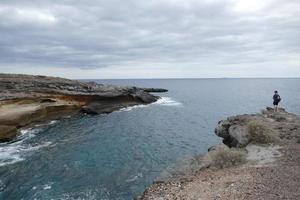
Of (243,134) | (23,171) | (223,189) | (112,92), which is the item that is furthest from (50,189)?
(112,92)

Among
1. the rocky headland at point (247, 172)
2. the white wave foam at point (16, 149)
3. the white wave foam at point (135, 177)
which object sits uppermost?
the rocky headland at point (247, 172)

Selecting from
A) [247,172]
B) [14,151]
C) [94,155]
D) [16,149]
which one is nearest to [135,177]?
[94,155]

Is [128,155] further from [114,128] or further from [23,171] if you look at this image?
[114,128]

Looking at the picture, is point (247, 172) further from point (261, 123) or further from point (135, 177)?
point (135, 177)

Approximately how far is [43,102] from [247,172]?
3474cm

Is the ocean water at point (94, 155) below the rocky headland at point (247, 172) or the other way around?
below

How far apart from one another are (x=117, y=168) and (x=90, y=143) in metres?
9.23

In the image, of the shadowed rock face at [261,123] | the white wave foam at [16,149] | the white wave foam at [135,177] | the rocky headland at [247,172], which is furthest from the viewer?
the white wave foam at [16,149]

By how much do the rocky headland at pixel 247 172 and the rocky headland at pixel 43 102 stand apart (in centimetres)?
2302

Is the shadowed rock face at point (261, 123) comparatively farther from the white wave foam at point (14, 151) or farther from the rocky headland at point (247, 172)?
the white wave foam at point (14, 151)

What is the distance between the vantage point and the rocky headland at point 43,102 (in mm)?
38759

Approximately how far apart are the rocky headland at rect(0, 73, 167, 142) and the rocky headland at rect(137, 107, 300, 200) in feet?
75.5

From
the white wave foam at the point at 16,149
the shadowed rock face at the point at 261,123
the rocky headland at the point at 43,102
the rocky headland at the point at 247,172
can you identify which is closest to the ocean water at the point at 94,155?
the white wave foam at the point at 16,149

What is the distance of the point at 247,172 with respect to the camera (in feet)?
60.3
